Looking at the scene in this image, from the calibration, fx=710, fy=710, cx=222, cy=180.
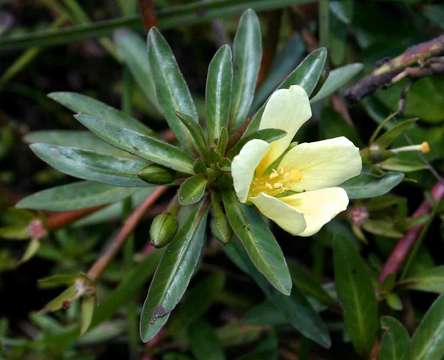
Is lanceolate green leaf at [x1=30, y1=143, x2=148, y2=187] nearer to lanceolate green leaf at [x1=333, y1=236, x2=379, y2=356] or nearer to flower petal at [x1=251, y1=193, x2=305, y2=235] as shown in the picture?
flower petal at [x1=251, y1=193, x2=305, y2=235]

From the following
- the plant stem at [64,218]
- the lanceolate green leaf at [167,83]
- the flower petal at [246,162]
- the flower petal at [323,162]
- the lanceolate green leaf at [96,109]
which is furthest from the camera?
the plant stem at [64,218]

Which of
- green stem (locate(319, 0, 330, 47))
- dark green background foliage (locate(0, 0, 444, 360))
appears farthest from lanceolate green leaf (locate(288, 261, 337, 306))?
green stem (locate(319, 0, 330, 47))

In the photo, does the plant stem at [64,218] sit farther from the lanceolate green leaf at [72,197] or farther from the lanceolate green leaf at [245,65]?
the lanceolate green leaf at [245,65]

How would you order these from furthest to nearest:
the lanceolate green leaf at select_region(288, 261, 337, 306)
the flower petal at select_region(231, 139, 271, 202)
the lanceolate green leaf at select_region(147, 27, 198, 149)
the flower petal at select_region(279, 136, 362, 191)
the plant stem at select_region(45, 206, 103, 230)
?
the plant stem at select_region(45, 206, 103, 230) → the lanceolate green leaf at select_region(288, 261, 337, 306) → the lanceolate green leaf at select_region(147, 27, 198, 149) → the flower petal at select_region(279, 136, 362, 191) → the flower petal at select_region(231, 139, 271, 202)

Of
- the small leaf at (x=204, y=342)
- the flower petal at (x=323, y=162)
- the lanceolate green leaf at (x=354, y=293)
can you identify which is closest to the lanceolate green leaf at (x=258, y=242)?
the flower petal at (x=323, y=162)

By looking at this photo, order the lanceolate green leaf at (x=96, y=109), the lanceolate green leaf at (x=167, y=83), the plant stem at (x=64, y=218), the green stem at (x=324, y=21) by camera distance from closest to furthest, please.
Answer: the lanceolate green leaf at (x=167, y=83) < the lanceolate green leaf at (x=96, y=109) < the plant stem at (x=64, y=218) < the green stem at (x=324, y=21)

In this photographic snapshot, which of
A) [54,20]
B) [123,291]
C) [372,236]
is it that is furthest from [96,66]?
[372,236]
